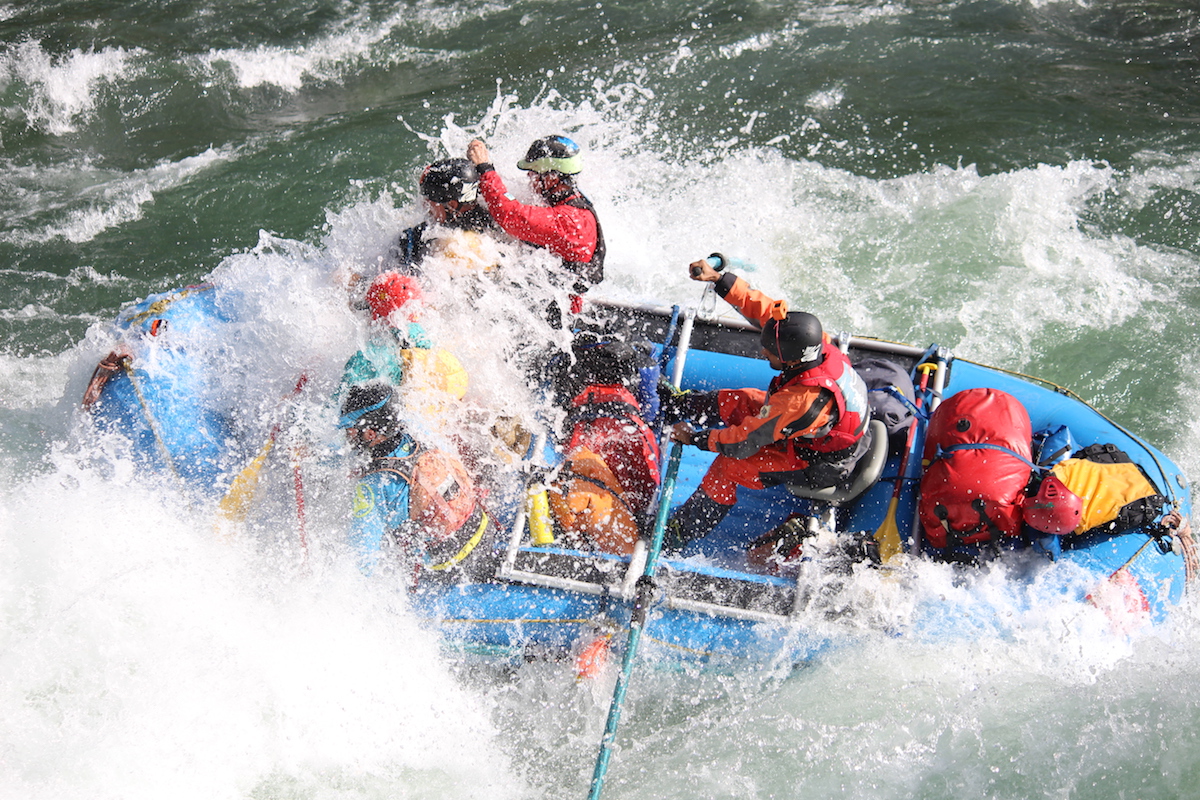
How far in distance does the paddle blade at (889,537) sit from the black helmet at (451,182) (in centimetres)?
293

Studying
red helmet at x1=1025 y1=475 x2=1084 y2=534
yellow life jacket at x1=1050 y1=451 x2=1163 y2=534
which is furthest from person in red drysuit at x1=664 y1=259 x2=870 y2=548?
yellow life jacket at x1=1050 y1=451 x2=1163 y2=534

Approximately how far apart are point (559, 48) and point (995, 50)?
204 inches

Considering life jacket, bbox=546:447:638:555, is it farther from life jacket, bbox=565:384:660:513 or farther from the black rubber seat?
the black rubber seat

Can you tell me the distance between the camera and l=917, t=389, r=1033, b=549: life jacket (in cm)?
418

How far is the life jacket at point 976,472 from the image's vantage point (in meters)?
4.18

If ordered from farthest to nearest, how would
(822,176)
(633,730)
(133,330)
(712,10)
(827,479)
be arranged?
(712,10)
(822,176)
(133,330)
(633,730)
(827,479)

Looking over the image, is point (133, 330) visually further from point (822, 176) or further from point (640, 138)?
point (822, 176)

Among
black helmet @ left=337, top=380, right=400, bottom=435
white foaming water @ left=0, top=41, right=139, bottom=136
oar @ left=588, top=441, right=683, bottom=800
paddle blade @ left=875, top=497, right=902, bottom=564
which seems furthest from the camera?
white foaming water @ left=0, top=41, right=139, bottom=136

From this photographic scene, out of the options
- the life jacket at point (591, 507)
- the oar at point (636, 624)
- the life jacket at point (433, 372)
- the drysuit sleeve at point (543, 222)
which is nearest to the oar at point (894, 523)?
the oar at point (636, 624)

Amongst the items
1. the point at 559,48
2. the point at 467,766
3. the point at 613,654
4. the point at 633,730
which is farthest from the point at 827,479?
the point at 559,48

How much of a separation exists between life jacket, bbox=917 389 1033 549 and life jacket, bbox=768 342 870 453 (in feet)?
1.40

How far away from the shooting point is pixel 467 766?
14.9 ft

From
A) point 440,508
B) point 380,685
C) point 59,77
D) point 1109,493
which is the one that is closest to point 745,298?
point 440,508

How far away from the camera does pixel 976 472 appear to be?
420cm
